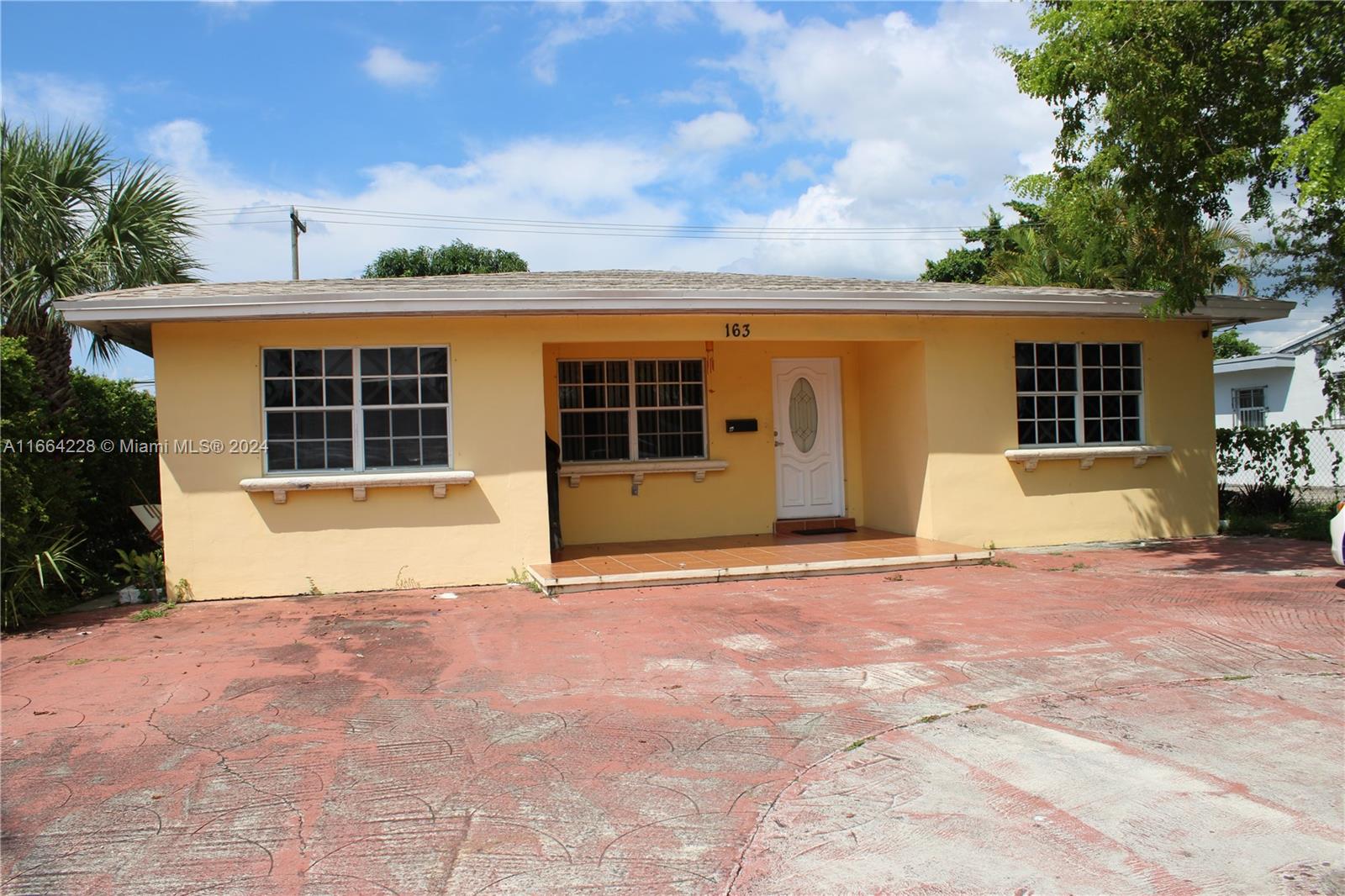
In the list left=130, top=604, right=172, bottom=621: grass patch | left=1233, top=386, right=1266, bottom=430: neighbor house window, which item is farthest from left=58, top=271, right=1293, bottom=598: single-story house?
left=1233, top=386, right=1266, bottom=430: neighbor house window

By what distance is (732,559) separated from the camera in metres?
10.6

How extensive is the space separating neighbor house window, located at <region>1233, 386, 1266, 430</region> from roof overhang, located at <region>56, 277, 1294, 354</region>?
55.3 feet

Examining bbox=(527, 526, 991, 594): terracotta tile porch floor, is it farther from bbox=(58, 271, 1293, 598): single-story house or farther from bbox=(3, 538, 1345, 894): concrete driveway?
bbox=(3, 538, 1345, 894): concrete driveway

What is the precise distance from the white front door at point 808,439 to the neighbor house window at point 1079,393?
8.45 ft

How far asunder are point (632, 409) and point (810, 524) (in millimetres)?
3030

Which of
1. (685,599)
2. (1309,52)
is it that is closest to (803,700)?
(685,599)

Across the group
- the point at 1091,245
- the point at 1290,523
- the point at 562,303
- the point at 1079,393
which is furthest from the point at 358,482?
the point at 1091,245

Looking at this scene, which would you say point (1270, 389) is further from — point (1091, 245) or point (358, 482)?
point (358, 482)

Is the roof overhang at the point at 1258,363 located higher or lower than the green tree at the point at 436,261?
lower

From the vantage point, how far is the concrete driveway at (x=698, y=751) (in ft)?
Answer: 11.8

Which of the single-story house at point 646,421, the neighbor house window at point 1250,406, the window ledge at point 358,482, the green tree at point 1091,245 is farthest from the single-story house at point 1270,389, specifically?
the window ledge at point 358,482

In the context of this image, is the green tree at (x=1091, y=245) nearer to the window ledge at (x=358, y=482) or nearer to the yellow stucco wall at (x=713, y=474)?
the yellow stucco wall at (x=713, y=474)

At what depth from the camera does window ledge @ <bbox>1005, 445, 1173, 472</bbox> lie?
11.9 meters

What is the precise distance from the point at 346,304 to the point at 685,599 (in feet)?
14.9
